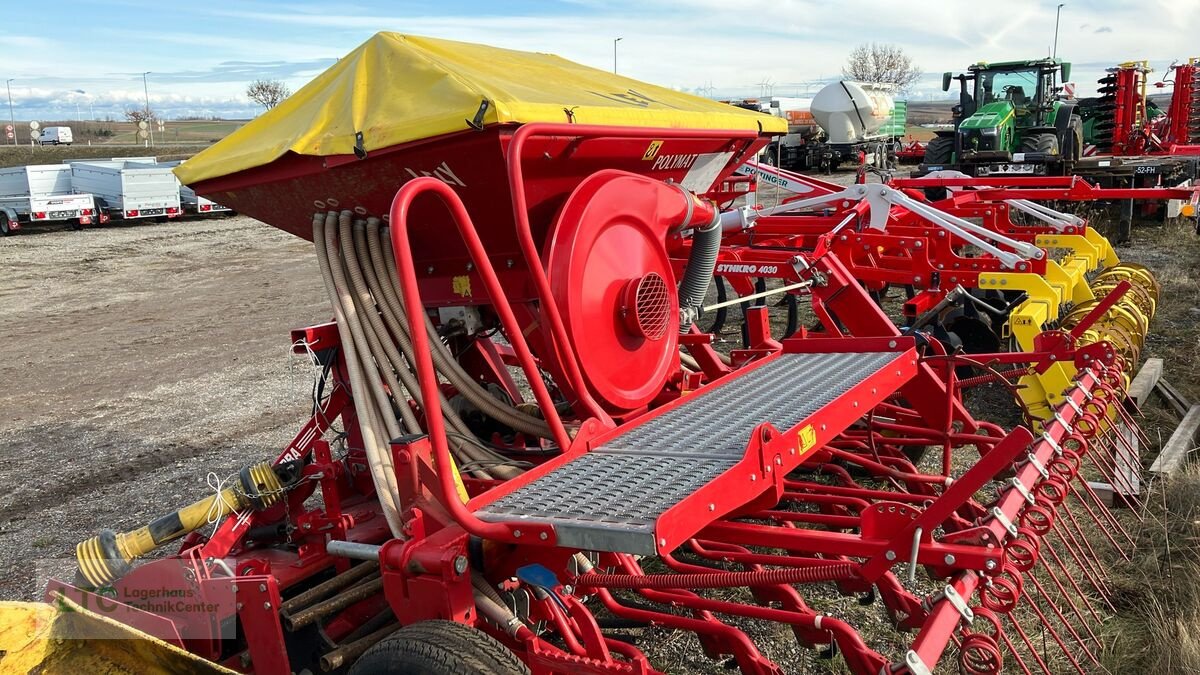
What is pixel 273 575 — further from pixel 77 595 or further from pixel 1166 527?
pixel 1166 527

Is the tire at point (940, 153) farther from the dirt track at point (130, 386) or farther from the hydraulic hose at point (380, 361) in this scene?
the hydraulic hose at point (380, 361)

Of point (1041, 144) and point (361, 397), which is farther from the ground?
point (1041, 144)

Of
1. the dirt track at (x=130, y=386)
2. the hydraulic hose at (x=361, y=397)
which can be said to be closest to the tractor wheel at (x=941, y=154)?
the dirt track at (x=130, y=386)

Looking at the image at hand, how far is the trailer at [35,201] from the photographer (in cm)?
1969

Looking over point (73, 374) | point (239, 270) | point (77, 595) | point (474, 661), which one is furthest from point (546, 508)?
point (239, 270)

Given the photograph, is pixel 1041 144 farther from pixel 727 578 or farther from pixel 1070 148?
pixel 727 578

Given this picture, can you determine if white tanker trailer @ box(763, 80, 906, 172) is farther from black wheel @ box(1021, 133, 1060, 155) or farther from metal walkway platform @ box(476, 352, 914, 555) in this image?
metal walkway platform @ box(476, 352, 914, 555)

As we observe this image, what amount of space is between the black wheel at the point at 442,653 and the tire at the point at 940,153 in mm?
16206

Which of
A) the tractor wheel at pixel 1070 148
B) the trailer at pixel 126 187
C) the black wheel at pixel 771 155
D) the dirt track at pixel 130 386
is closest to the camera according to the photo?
the dirt track at pixel 130 386

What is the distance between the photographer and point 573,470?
111 inches

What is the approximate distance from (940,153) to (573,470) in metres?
15.9

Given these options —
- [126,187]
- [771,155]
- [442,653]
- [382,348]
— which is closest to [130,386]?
[382,348]

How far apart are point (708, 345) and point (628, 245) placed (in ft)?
2.96

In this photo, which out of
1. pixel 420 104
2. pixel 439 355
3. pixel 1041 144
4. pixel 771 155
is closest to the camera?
pixel 420 104
